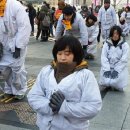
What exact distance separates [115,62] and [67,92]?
390cm

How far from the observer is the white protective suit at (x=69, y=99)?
2.74 meters

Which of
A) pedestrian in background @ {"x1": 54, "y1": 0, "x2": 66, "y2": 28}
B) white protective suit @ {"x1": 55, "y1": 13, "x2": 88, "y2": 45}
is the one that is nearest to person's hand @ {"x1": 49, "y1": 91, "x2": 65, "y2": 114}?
white protective suit @ {"x1": 55, "y1": 13, "x2": 88, "y2": 45}

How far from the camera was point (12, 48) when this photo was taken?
5488mm

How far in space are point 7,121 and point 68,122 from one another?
6.99ft

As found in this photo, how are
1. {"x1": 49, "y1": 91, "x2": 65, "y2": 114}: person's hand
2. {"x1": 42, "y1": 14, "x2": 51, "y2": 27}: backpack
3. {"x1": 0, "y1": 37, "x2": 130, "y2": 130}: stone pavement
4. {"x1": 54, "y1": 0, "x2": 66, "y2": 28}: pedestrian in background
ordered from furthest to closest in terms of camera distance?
{"x1": 42, "y1": 14, "x2": 51, "y2": 27}: backpack
{"x1": 54, "y1": 0, "x2": 66, "y2": 28}: pedestrian in background
{"x1": 0, "y1": 37, "x2": 130, "y2": 130}: stone pavement
{"x1": 49, "y1": 91, "x2": 65, "y2": 114}: person's hand

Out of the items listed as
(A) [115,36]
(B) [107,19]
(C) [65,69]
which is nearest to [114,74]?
(A) [115,36]

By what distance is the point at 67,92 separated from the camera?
9.21 ft

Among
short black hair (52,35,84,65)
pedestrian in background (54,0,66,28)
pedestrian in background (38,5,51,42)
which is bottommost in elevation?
pedestrian in background (38,5,51,42)

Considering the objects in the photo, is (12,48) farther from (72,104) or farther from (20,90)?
(72,104)

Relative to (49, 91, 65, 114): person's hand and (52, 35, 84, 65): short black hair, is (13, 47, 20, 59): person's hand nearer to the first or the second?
(52, 35, 84, 65): short black hair

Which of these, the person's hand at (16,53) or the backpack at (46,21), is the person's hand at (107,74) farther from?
the backpack at (46,21)

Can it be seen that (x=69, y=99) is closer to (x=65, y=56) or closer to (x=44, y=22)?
(x=65, y=56)

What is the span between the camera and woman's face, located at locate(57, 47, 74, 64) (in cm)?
280

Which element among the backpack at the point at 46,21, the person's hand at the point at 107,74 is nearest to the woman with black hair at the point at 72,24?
the person's hand at the point at 107,74
